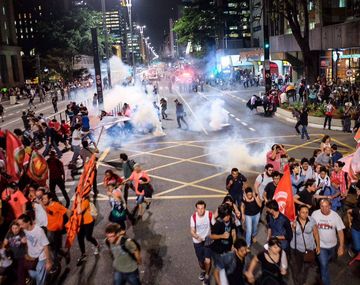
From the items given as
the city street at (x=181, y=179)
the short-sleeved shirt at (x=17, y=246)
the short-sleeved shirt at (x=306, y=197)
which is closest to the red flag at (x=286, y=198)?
the short-sleeved shirt at (x=306, y=197)

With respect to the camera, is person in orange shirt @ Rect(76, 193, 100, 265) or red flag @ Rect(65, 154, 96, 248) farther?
person in orange shirt @ Rect(76, 193, 100, 265)

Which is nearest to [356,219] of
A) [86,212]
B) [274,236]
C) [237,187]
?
[274,236]

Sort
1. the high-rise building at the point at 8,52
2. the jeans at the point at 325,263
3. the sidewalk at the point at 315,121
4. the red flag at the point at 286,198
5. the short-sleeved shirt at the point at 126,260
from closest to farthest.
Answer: the short-sleeved shirt at the point at 126,260, the jeans at the point at 325,263, the red flag at the point at 286,198, the sidewalk at the point at 315,121, the high-rise building at the point at 8,52

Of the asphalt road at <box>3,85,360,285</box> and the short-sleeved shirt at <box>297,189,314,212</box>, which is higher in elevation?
the short-sleeved shirt at <box>297,189,314,212</box>

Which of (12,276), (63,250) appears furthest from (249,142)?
(12,276)

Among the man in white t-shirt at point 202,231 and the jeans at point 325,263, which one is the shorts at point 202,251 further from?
the jeans at point 325,263

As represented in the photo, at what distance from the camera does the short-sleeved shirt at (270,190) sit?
8.45 m

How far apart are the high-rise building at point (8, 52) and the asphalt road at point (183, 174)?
53.6 metres

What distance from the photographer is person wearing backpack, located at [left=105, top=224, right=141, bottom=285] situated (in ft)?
19.8

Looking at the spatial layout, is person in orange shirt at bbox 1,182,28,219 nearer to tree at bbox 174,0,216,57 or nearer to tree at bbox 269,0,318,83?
tree at bbox 269,0,318,83

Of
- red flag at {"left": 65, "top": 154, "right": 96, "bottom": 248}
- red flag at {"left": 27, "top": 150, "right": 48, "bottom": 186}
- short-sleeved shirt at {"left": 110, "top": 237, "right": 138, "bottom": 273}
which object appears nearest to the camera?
short-sleeved shirt at {"left": 110, "top": 237, "right": 138, "bottom": 273}

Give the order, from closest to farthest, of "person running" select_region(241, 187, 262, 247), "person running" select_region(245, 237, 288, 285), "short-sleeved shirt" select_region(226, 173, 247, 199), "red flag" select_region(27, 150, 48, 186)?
"person running" select_region(245, 237, 288, 285) → "person running" select_region(241, 187, 262, 247) → "short-sleeved shirt" select_region(226, 173, 247, 199) → "red flag" select_region(27, 150, 48, 186)

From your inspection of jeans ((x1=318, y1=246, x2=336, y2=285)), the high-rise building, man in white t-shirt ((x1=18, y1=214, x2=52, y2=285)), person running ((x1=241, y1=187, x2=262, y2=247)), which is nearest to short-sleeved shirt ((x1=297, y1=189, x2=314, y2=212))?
person running ((x1=241, y1=187, x2=262, y2=247))

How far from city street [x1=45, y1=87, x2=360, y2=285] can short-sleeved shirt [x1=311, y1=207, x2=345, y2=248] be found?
0.90m
